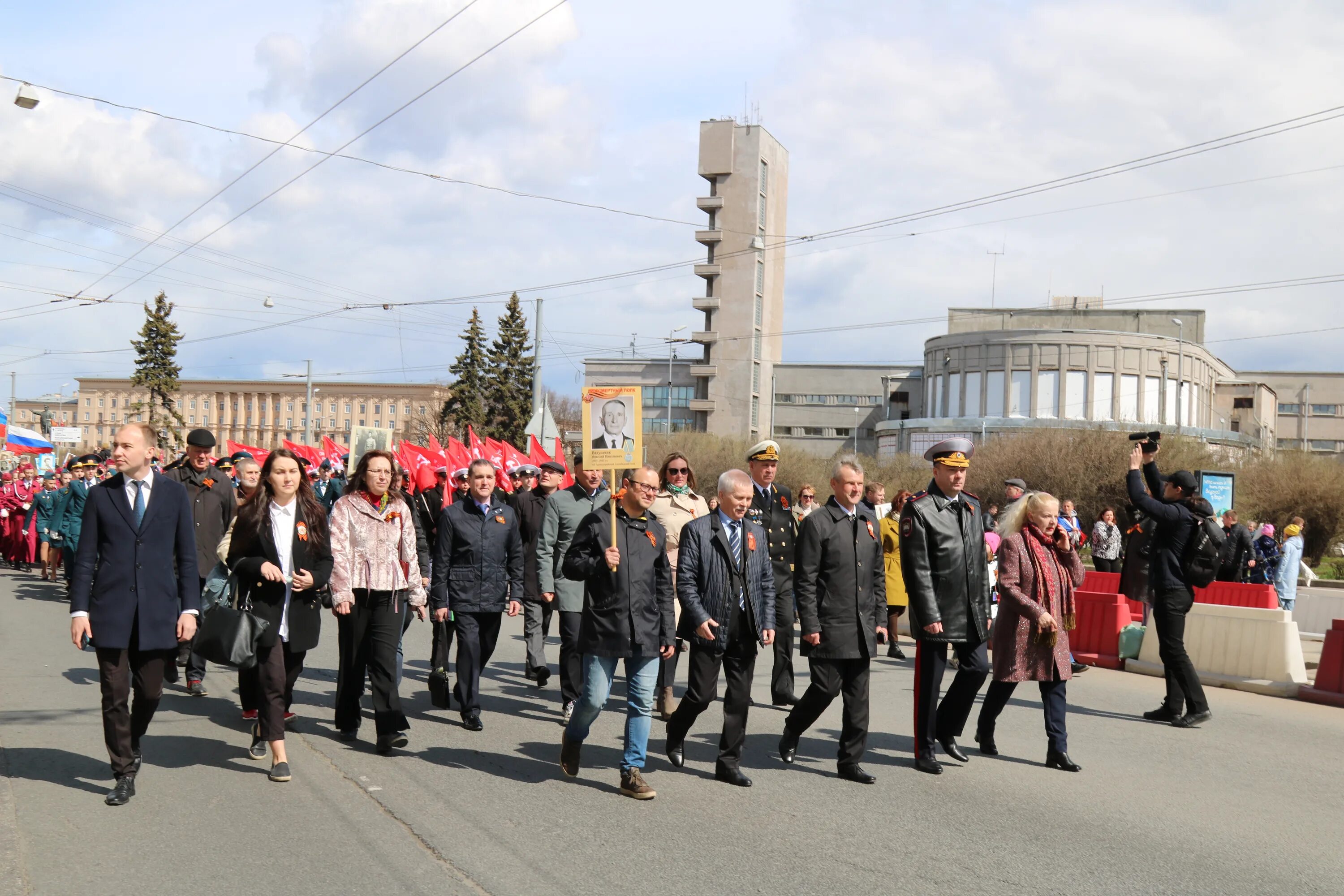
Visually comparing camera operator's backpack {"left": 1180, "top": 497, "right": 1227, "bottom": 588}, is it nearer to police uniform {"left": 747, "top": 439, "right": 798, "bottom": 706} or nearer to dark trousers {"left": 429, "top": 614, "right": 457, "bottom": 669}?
police uniform {"left": 747, "top": 439, "right": 798, "bottom": 706}

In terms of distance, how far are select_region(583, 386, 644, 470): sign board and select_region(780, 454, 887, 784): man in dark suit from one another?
1274 mm

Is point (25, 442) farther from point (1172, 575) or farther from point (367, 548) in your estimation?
point (1172, 575)

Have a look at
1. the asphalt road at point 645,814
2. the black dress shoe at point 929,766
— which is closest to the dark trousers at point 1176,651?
the asphalt road at point 645,814

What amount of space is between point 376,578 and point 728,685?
228 centimetres

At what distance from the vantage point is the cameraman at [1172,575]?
9.12 meters

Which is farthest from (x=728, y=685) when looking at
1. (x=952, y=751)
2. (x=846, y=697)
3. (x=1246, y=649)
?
(x=1246, y=649)

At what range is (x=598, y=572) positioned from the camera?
6672mm

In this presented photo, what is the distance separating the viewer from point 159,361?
74750 millimetres

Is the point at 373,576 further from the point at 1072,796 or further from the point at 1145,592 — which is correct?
the point at 1145,592

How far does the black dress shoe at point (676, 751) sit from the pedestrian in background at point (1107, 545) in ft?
59.1

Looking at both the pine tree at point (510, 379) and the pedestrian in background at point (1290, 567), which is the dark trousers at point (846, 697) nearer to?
the pedestrian in background at point (1290, 567)

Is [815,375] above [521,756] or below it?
above

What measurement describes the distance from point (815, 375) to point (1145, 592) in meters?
96.5

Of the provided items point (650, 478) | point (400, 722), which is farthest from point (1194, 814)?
point (400, 722)
